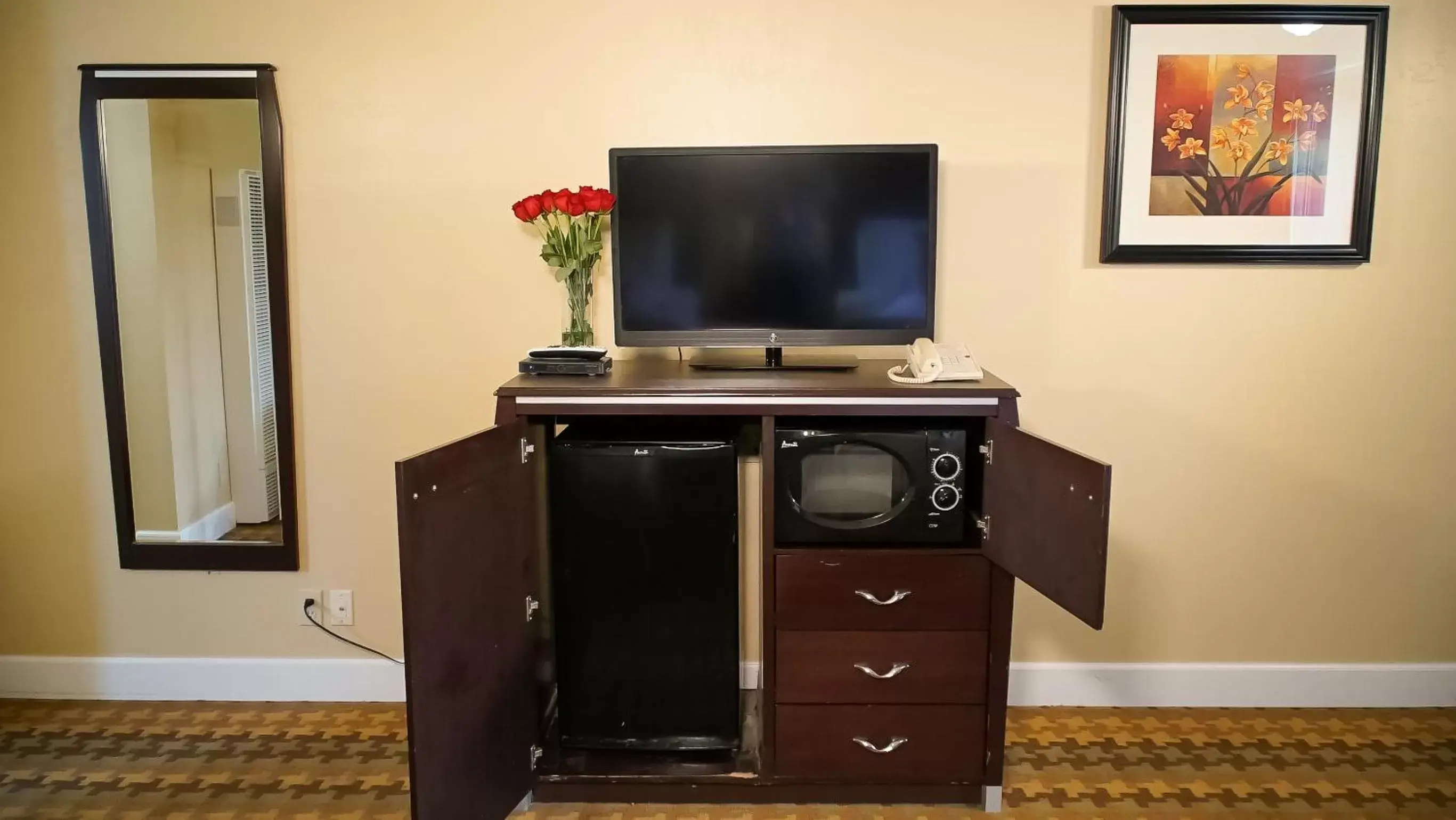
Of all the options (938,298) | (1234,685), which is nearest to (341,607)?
(938,298)

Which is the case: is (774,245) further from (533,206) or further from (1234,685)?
(1234,685)

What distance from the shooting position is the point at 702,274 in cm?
223

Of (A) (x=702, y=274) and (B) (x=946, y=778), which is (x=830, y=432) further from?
(B) (x=946, y=778)

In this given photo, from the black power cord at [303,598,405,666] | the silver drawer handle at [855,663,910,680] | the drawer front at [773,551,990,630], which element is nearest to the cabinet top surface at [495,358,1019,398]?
the drawer front at [773,551,990,630]

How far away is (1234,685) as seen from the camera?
254 centimetres

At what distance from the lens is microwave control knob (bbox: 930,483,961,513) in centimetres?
200

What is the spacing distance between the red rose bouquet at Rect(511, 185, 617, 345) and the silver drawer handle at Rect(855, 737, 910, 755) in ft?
3.97

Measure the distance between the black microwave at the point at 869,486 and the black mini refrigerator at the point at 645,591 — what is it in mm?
136

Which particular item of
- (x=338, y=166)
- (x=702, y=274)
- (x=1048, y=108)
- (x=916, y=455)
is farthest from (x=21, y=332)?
(x=1048, y=108)

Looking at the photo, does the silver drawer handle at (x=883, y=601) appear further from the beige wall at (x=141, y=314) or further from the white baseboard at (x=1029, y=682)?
the beige wall at (x=141, y=314)

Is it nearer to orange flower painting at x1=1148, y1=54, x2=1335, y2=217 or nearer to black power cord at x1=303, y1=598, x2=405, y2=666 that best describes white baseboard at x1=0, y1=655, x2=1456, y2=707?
black power cord at x1=303, y1=598, x2=405, y2=666

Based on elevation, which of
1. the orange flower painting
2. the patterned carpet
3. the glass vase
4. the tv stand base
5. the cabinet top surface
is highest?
the orange flower painting

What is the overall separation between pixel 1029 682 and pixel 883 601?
2.76 feet

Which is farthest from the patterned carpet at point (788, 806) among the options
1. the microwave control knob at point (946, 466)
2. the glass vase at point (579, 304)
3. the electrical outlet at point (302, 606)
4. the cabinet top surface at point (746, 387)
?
the glass vase at point (579, 304)
